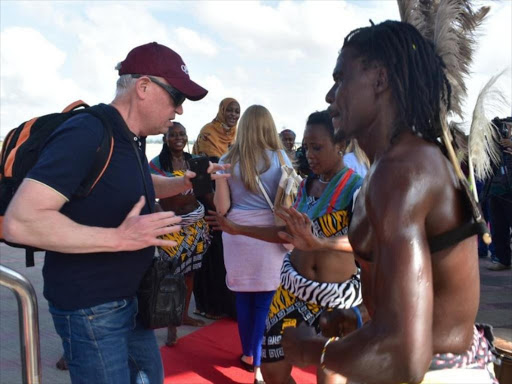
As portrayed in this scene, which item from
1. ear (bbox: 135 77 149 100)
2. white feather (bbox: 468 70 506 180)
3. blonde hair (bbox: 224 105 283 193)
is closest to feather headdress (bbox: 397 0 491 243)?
white feather (bbox: 468 70 506 180)

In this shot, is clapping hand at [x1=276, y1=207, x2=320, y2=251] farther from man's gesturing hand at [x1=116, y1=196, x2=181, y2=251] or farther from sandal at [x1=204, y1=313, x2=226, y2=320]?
sandal at [x1=204, y1=313, x2=226, y2=320]

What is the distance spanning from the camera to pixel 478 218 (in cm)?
128

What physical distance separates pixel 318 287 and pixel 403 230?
1553mm

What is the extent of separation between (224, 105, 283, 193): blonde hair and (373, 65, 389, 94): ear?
2253 millimetres

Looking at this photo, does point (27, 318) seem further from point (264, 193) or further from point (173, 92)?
point (264, 193)

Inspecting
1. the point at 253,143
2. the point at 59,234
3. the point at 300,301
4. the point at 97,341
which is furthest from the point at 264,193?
the point at 59,234

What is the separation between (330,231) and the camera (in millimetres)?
2814

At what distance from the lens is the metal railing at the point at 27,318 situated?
5.25ft

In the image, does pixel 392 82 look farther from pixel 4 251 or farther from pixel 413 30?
pixel 4 251

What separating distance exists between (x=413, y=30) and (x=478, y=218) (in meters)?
0.64

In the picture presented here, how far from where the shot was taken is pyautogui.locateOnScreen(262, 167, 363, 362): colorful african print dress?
8.82 ft

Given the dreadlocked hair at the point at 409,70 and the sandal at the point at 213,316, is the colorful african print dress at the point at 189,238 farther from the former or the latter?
the dreadlocked hair at the point at 409,70

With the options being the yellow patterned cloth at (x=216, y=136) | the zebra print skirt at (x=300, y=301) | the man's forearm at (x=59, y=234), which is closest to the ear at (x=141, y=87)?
the man's forearm at (x=59, y=234)

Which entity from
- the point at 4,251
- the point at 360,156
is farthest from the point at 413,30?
the point at 4,251
